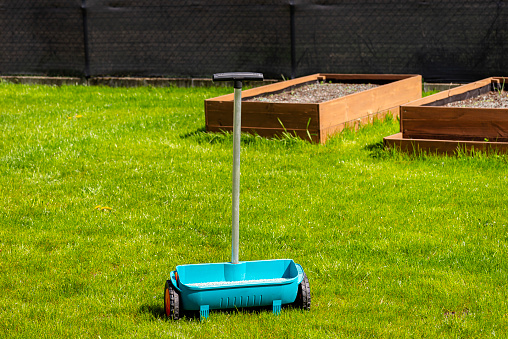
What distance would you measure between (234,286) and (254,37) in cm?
905

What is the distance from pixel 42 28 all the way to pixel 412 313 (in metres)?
11.6

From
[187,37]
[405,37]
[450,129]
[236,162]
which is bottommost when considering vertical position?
[450,129]

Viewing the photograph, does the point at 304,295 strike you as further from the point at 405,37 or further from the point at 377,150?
the point at 405,37

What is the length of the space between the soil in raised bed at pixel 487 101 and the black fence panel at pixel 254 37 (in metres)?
2.01

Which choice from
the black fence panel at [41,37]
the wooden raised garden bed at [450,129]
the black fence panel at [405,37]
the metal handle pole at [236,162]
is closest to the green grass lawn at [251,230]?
the wooden raised garden bed at [450,129]

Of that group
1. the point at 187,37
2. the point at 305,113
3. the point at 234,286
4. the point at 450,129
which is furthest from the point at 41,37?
the point at 234,286

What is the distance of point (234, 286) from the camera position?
12.1 feet

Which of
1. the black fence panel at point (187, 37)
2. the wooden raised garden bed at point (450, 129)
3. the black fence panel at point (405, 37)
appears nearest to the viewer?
the wooden raised garden bed at point (450, 129)

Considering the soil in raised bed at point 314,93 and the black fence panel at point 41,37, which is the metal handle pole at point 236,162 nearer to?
the soil in raised bed at point 314,93

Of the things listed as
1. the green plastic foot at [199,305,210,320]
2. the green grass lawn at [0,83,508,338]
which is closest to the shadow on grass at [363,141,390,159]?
the green grass lawn at [0,83,508,338]

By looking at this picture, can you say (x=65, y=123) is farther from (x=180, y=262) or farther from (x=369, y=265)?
(x=369, y=265)

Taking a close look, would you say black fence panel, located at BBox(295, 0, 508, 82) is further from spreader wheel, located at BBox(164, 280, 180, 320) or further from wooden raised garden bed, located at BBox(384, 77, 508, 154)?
spreader wheel, located at BBox(164, 280, 180, 320)

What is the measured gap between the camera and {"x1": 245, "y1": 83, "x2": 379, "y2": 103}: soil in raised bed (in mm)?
9281

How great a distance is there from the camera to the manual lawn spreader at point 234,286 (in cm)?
368
